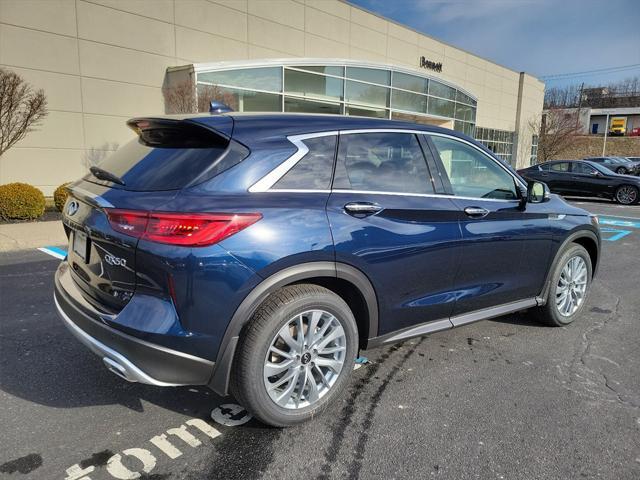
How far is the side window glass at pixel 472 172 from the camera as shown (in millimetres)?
3510

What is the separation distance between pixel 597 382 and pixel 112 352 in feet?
10.6

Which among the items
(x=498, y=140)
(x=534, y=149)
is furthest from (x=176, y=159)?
(x=534, y=149)

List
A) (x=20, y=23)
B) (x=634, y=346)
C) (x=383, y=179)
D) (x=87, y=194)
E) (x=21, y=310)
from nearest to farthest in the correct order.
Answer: (x=87, y=194), (x=383, y=179), (x=634, y=346), (x=21, y=310), (x=20, y=23)

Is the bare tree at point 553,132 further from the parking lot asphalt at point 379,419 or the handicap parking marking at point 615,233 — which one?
the parking lot asphalt at point 379,419

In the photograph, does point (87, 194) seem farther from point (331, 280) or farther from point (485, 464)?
point (485, 464)

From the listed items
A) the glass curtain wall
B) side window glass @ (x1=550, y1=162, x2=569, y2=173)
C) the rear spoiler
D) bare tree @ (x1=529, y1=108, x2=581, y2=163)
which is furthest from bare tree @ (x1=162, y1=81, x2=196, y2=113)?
bare tree @ (x1=529, y1=108, x2=581, y2=163)

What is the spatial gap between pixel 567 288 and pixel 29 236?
809 centimetres

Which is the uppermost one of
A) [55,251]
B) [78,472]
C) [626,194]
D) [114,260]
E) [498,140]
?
[498,140]

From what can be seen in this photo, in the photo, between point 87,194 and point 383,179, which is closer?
point 87,194

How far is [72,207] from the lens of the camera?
295cm

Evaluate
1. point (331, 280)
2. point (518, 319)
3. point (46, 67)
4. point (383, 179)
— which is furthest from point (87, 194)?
point (46, 67)

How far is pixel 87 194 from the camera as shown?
2.79 m

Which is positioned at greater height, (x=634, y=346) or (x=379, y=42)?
(x=379, y=42)

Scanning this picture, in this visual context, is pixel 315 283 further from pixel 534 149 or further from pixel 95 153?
pixel 534 149
